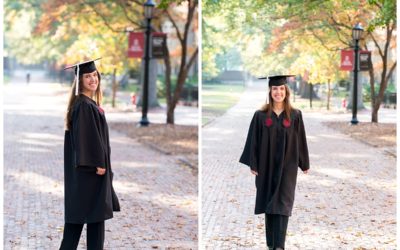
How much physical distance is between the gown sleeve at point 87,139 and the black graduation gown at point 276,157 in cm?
122

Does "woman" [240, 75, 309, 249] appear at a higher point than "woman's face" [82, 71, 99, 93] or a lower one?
lower

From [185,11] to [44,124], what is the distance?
6.80m

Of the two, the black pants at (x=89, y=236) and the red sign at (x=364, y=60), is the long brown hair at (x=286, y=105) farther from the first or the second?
the red sign at (x=364, y=60)

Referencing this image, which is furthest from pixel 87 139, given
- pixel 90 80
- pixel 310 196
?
pixel 310 196

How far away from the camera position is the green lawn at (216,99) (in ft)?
26.0

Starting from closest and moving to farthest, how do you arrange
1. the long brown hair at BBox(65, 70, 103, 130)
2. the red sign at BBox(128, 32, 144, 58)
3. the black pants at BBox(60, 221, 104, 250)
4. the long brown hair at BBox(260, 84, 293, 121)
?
the long brown hair at BBox(65, 70, 103, 130), the black pants at BBox(60, 221, 104, 250), the long brown hair at BBox(260, 84, 293, 121), the red sign at BBox(128, 32, 144, 58)

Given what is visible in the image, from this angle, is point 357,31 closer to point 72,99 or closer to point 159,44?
point 72,99

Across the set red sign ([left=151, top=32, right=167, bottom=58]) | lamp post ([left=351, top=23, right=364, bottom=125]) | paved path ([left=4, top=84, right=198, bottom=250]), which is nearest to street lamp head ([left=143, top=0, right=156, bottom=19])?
red sign ([left=151, top=32, right=167, bottom=58])

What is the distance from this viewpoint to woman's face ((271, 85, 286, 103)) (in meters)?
6.54

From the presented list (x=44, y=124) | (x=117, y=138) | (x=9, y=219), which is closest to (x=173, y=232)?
(x=9, y=219)

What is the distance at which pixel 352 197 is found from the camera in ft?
25.0

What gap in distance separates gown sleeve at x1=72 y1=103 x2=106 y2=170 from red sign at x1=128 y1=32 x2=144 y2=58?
1591 centimetres

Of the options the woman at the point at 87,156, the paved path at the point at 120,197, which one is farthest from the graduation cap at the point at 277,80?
the paved path at the point at 120,197

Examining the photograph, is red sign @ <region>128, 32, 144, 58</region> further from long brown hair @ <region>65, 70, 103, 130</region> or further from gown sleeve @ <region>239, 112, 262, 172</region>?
long brown hair @ <region>65, 70, 103, 130</region>
